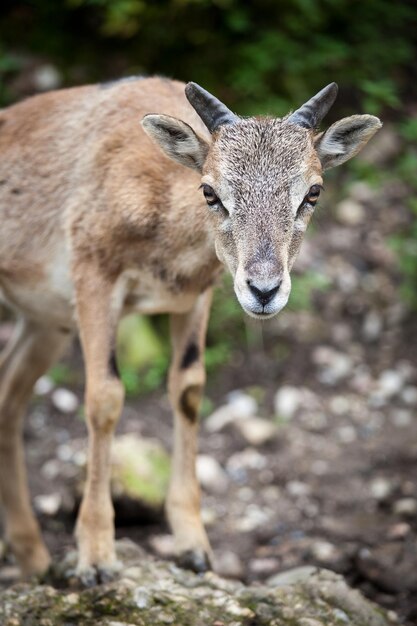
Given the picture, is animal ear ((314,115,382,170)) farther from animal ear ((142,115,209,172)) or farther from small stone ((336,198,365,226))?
small stone ((336,198,365,226))

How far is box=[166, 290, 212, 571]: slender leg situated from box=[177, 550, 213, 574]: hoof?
0.23 ft

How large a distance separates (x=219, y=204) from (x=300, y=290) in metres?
5.69

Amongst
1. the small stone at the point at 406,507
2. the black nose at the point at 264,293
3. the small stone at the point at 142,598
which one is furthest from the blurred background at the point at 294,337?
the black nose at the point at 264,293

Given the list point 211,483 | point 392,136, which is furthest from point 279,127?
point 392,136

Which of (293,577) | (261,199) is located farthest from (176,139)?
(293,577)

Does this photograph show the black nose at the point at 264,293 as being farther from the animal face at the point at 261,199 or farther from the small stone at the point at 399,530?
the small stone at the point at 399,530

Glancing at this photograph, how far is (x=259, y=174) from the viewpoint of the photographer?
6.92 metres

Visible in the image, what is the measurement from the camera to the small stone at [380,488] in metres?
10.2

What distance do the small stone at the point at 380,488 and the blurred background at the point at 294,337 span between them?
2 centimetres

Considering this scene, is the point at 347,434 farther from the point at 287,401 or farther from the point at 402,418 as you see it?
the point at 287,401

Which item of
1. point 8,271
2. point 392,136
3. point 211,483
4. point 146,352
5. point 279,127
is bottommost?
point 211,483

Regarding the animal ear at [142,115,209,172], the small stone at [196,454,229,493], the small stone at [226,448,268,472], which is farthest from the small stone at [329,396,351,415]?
the animal ear at [142,115,209,172]

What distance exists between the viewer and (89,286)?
26.3ft

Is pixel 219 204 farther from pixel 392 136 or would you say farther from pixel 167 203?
pixel 392 136
